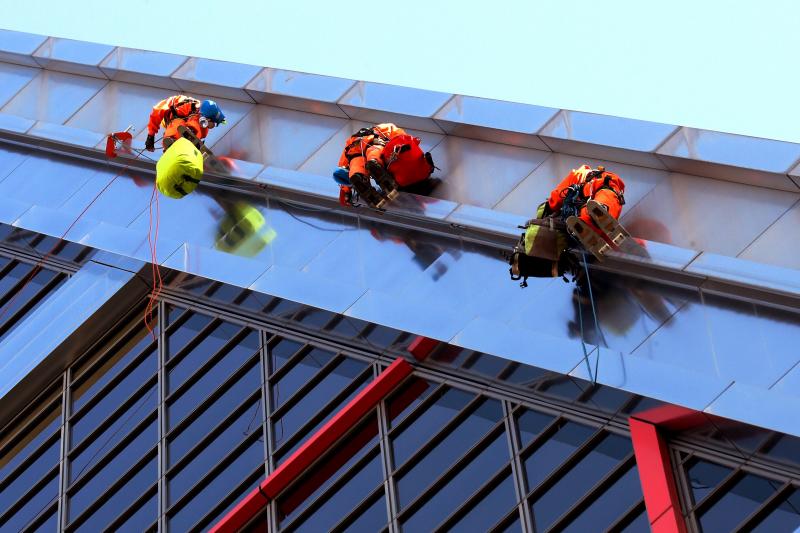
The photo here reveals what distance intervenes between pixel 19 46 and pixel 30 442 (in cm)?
859

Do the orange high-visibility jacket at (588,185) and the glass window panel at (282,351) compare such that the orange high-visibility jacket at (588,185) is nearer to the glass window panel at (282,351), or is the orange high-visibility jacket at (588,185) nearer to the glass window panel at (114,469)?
the glass window panel at (282,351)

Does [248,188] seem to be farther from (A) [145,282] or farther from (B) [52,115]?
(B) [52,115]

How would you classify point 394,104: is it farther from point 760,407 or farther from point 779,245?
point 760,407

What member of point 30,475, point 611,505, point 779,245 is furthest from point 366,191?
point 30,475

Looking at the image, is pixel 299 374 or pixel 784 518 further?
pixel 299 374

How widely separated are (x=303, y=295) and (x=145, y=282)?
4.42 m

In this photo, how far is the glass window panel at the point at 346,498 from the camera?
68.2ft

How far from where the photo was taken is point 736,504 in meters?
17.8

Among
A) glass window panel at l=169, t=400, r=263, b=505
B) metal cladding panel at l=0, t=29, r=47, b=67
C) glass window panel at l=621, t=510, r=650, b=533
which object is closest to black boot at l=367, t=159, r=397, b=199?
glass window panel at l=169, t=400, r=263, b=505

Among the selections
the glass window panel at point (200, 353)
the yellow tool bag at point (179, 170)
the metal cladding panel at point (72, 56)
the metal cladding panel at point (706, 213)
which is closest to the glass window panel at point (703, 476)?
the metal cladding panel at point (706, 213)

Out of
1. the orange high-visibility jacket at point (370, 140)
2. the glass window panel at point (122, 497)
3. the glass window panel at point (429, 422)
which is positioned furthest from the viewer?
the glass window panel at point (122, 497)

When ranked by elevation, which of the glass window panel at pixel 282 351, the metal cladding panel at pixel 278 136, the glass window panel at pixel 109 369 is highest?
the metal cladding panel at pixel 278 136

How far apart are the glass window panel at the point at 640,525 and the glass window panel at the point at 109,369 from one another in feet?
31.9

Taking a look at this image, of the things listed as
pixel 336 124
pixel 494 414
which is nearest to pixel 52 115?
pixel 336 124
